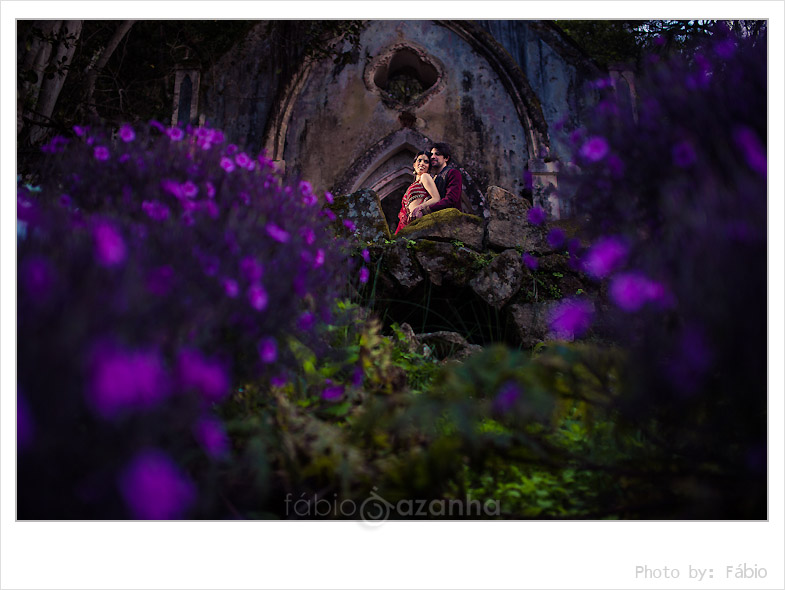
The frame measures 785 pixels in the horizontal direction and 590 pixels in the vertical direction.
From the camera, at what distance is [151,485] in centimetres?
82

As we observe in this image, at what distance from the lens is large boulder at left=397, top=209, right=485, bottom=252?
3293 mm

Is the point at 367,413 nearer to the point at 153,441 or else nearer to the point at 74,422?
the point at 153,441

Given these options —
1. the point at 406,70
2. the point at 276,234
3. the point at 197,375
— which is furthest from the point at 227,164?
the point at 406,70

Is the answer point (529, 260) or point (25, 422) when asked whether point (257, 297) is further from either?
point (529, 260)

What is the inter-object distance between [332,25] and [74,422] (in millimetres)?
4847

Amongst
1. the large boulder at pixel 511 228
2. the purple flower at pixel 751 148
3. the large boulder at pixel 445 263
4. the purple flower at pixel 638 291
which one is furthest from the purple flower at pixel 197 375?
the large boulder at pixel 511 228

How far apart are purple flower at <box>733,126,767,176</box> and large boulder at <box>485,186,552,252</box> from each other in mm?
2065

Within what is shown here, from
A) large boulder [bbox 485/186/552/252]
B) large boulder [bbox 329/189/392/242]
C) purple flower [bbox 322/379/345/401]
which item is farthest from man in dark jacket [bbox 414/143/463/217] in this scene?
purple flower [bbox 322/379/345/401]

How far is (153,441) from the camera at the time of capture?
0.87 metres

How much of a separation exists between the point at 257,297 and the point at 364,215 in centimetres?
217

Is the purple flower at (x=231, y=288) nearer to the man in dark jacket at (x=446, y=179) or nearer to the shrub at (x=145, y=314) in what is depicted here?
the shrub at (x=145, y=314)

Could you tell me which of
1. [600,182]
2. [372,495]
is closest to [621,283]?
[600,182]

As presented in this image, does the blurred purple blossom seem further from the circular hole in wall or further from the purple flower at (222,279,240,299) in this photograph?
the circular hole in wall

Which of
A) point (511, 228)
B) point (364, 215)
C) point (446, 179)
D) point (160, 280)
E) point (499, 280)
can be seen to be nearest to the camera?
point (160, 280)
